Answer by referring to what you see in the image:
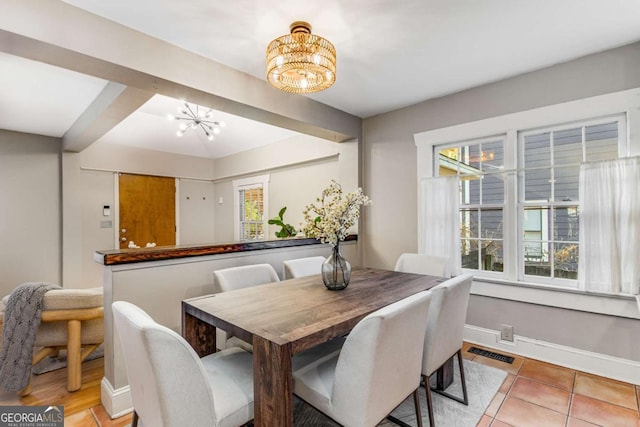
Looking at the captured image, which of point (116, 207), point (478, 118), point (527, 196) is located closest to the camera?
point (527, 196)

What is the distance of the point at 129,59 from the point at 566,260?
3785 mm

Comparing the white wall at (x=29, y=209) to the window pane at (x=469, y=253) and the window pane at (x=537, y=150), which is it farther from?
the window pane at (x=537, y=150)

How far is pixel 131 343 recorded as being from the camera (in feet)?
3.95

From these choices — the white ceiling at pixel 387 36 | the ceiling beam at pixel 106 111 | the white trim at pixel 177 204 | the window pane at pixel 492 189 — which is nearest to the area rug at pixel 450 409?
the window pane at pixel 492 189

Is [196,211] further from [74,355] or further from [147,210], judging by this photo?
[74,355]

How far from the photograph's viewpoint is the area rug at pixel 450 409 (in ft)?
6.27

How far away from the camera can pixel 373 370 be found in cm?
126

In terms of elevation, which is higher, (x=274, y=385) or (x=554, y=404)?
(x=274, y=385)

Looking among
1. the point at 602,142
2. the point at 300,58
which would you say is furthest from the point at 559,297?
the point at 300,58

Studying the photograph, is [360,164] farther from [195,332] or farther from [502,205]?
[195,332]

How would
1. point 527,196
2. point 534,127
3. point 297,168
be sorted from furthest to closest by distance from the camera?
1. point 297,168
2. point 527,196
3. point 534,127

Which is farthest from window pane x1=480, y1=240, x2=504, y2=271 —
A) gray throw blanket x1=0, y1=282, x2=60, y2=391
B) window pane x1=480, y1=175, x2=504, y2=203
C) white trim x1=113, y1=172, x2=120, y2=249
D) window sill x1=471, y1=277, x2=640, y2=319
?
white trim x1=113, y1=172, x2=120, y2=249

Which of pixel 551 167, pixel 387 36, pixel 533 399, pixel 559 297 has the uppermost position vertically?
pixel 387 36

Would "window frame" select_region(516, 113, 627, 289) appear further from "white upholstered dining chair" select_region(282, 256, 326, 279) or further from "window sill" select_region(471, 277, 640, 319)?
"white upholstered dining chair" select_region(282, 256, 326, 279)
